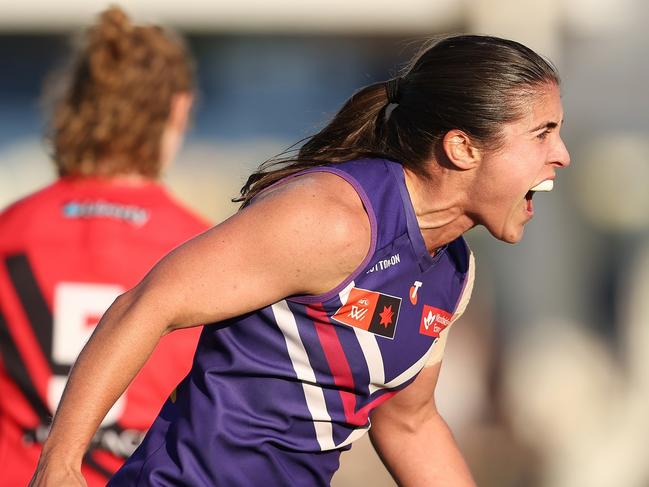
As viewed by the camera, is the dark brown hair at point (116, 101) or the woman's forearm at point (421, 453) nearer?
the woman's forearm at point (421, 453)

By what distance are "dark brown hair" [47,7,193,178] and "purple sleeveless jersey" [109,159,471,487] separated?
50.4 inches

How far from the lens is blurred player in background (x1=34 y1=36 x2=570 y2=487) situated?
2.43 meters

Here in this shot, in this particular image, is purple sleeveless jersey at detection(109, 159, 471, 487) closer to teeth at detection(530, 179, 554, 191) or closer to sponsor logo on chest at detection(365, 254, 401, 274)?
sponsor logo on chest at detection(365, 254, 401, 274)

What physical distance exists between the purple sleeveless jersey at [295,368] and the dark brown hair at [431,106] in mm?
96

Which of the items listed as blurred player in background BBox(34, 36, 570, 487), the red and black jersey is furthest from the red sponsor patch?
the red and black jersey

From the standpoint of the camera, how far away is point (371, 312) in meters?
2.61

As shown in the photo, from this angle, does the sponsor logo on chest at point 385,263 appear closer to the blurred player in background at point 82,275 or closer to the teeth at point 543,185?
the teeth at point 543,185

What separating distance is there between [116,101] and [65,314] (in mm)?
710

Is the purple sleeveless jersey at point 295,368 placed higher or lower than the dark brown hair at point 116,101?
lower

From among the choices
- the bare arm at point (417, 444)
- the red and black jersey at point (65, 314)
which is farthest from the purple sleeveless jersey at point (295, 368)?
the red and black jersey at point (65, 314)

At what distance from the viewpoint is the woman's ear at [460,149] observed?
8.85 ft

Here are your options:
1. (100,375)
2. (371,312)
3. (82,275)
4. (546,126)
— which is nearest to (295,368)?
(371,312)

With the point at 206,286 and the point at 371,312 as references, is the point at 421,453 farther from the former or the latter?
the point at 206,286

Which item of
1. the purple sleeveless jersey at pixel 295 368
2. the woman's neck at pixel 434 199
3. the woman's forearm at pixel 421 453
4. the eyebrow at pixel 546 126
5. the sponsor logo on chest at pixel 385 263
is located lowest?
the woman's forearm at pixel 421 453
